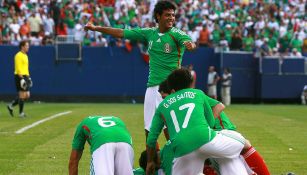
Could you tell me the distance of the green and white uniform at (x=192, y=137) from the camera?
913cm

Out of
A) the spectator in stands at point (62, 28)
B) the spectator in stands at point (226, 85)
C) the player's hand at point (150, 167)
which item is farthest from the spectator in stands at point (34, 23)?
the player's hand at point (150, 167)

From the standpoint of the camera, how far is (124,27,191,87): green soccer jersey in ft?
38.7

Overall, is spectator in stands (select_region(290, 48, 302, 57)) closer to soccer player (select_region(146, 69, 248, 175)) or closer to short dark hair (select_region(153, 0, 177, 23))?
short dark hair (select_region(153, 0, 177, 23))

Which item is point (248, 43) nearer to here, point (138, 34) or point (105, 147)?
point (138, 34)

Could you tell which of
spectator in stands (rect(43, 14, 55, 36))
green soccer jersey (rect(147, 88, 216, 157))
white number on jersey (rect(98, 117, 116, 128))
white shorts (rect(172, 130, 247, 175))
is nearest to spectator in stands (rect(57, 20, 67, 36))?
spectator in stands (rect(43, 14, 55, 36))

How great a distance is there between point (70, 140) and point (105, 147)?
7343 millimetres

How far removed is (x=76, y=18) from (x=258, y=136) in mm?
18745

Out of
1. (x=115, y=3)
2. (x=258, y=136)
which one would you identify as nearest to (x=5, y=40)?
(x=115, y=3)

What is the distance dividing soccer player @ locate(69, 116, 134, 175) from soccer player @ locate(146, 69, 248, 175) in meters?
0.33

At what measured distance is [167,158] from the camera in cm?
971

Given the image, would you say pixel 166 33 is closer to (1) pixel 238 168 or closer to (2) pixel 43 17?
(1) pixel 238 168

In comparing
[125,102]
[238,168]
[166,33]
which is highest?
[166,33]

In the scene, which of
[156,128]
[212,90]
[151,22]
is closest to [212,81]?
[212,90]

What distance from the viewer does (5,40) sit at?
3509 centimetres
